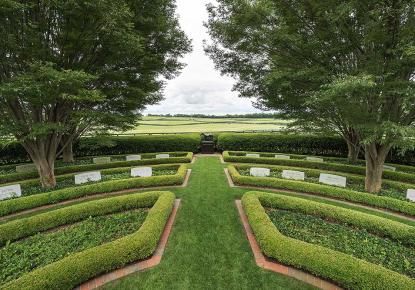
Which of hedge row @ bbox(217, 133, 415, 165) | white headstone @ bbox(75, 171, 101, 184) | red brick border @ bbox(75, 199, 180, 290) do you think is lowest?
red brick border @ bbox(75, 199, 180, 290)

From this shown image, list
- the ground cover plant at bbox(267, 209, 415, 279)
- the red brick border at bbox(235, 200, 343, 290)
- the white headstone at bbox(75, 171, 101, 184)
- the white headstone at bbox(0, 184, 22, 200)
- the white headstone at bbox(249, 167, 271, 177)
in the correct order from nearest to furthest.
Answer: the red brick border at bbox(235, 200, 343, 290) → the ground cover plant at bbox(267, 209, 415, 279) → the white headstone at bbox(0, 184, 22, 200) → the white headstone at bbox(75, 171, 101, 184) → the white headstone at bbox(249, 167, 271, 177)

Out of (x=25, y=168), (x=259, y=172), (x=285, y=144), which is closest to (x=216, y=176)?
(x=259, y=172)

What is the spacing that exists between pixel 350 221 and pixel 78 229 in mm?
9535

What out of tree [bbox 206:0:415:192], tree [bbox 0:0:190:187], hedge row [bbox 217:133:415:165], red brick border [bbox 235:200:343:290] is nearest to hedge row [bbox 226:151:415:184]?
tree [bbox 206:0:415:192]

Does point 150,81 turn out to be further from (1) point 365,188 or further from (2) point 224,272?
(1) point 365,188

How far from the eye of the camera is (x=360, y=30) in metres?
8.99

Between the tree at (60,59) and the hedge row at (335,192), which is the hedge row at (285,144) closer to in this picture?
the hedge row at (335,192)

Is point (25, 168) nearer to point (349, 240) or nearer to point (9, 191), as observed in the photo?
point (9, 191)

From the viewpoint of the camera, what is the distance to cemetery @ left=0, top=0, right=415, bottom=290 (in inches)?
210

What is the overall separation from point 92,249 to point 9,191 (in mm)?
7747

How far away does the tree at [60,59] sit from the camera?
825 centimetres

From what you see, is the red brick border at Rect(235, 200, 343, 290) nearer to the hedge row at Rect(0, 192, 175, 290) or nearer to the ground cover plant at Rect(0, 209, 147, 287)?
the hedge row at Rect(0, 192, 175, 290)

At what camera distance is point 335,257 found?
16.8 ft

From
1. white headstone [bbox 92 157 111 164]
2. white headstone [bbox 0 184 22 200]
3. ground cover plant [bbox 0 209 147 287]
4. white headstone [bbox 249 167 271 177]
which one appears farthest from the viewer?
white headstone [bbox 92 157 111 164]
